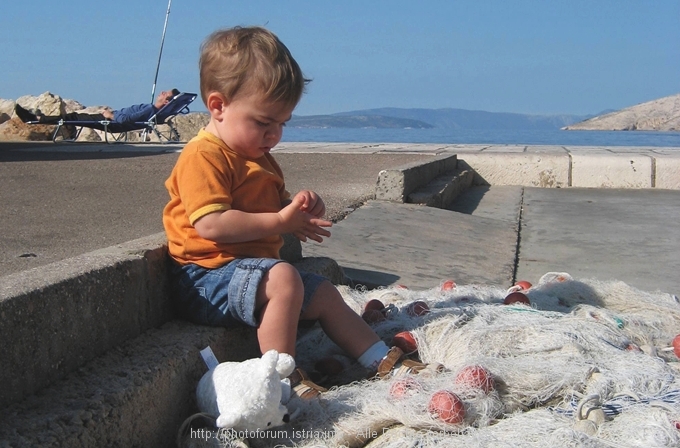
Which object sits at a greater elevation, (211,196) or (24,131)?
(211,196)

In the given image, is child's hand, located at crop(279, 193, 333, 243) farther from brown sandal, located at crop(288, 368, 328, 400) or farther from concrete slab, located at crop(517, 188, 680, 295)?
concrete slab, located at crop(517, 188, 680, 295)

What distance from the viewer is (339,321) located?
9.29 ft

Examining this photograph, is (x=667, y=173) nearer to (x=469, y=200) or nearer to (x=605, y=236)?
(x=469, y=200)

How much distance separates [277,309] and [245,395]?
0.45 m

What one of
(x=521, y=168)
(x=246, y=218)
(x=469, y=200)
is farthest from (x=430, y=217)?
(x=521, y=168)

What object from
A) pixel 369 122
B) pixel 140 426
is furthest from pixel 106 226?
pixel 369 122

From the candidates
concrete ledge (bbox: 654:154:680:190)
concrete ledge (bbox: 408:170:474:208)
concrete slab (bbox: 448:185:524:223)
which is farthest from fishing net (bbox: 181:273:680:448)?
concrete ledge (bbox: 654:154:680:190)

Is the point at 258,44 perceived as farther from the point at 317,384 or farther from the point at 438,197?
the point at 438,197

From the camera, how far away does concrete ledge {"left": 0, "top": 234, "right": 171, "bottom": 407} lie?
1.87 metres

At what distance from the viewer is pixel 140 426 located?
2074mm

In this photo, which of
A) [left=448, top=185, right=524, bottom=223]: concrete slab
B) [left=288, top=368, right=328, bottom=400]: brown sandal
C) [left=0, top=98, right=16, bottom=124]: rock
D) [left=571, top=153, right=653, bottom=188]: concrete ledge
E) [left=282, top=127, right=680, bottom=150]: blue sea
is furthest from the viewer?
[left=282, top=127, right=680, bottom=150]: blue sea

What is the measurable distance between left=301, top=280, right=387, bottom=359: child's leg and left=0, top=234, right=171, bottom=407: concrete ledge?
20.8 inches

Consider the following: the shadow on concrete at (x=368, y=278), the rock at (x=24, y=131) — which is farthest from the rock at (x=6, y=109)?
the shadow on concrete at (x=368, y=278)

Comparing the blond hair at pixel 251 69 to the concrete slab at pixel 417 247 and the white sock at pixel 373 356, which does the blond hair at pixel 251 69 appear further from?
the concrete slab at pixel 417 247
